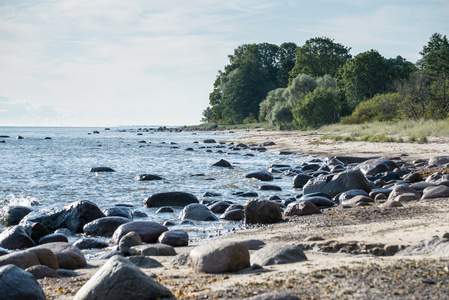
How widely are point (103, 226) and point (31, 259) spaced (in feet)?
10.6

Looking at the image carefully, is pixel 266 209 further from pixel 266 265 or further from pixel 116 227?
pixel 266 265

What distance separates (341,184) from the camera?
1193 centimetres

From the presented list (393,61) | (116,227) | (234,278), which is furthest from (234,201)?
(393,61)

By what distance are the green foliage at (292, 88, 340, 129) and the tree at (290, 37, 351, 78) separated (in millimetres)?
36846

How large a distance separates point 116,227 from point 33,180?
10999 millimetres

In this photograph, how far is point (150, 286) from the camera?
3684 millimetres

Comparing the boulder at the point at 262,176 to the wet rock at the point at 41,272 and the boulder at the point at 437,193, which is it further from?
the wet rock at the point at 41,272

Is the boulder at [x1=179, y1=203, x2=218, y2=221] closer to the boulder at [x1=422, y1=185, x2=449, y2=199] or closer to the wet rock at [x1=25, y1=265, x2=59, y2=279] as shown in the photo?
the boulder at [x1=422, y1=185, x2=449, y2=199]

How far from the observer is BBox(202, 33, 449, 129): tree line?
43719mm

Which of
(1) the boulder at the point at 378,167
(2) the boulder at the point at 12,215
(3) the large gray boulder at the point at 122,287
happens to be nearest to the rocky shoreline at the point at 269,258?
(3) the large gray boulder at the point at 122,287

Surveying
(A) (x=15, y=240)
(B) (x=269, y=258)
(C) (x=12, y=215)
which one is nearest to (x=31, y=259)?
(A) (x=15, y=240)

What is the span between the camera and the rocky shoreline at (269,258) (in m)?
3.67

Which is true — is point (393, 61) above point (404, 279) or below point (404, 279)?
above

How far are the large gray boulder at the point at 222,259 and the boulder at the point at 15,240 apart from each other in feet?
13.6
